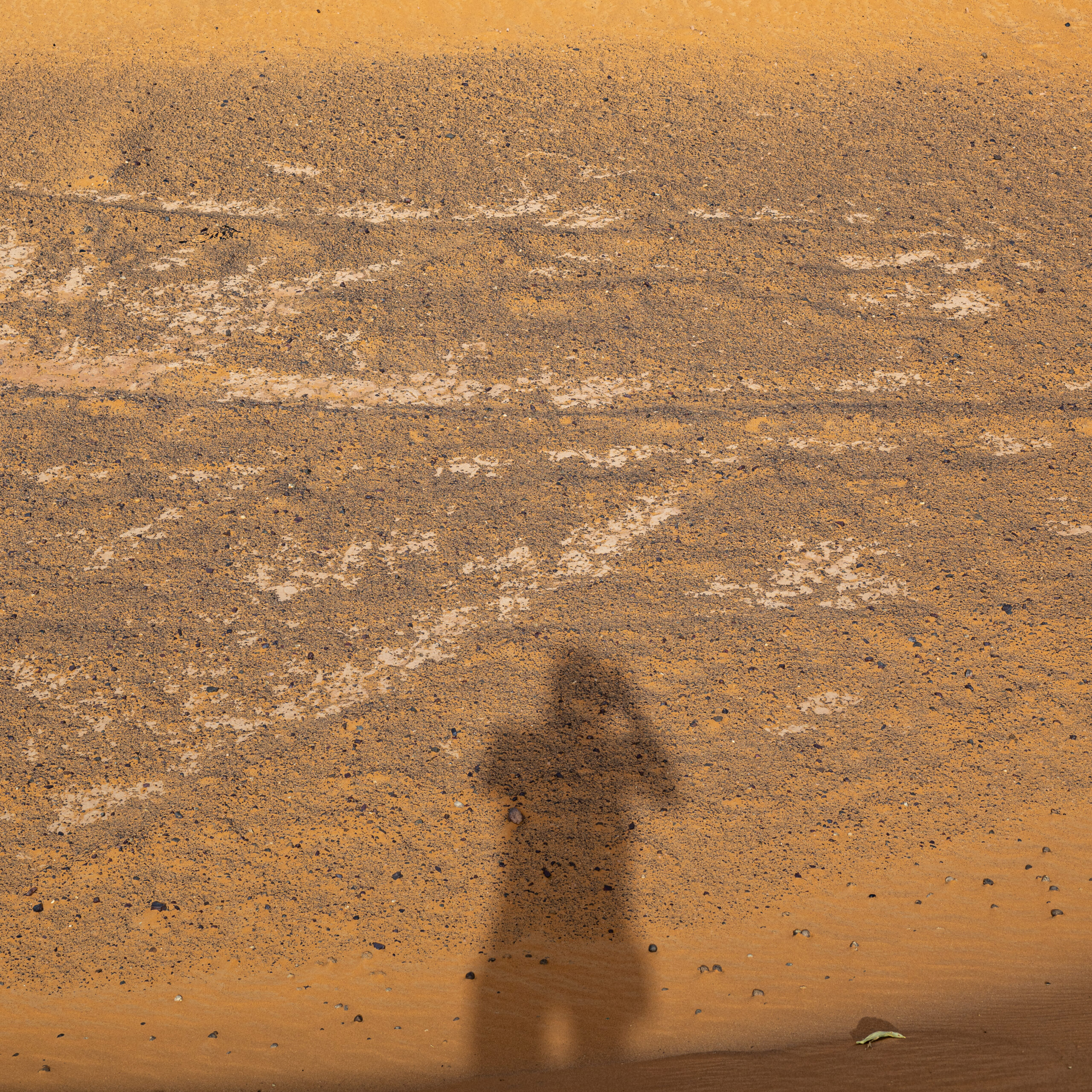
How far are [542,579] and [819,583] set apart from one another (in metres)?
1.32

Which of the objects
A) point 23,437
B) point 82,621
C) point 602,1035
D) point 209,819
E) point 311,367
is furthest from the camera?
point 311,367

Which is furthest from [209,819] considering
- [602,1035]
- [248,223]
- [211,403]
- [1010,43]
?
[1010,43]

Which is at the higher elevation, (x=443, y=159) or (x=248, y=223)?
(x=443, y=159)

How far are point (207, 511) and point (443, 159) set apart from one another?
3452 mm

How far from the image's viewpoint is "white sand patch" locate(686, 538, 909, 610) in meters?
4.53

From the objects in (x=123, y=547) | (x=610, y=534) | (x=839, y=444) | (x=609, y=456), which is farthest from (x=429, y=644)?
(x=839, y=444)

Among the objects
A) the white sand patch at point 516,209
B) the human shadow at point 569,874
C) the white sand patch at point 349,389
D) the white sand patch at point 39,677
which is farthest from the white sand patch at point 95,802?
the white sand patch at point 516,209

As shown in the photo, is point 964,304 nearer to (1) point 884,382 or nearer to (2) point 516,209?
(1) point 884,382

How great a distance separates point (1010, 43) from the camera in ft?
27.4

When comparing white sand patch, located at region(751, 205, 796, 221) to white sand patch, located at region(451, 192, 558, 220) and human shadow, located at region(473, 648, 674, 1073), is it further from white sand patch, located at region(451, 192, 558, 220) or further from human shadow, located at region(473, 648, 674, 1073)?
human shadow, located at region(473, 648, 674, 1073)

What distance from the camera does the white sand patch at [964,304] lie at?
588 cm

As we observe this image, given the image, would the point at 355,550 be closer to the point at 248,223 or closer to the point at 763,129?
the point at 248,223

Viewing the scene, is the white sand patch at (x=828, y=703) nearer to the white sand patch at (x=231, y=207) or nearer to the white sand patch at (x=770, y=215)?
the white sand patch at (x=770, y=215)

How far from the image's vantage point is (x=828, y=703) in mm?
4148
